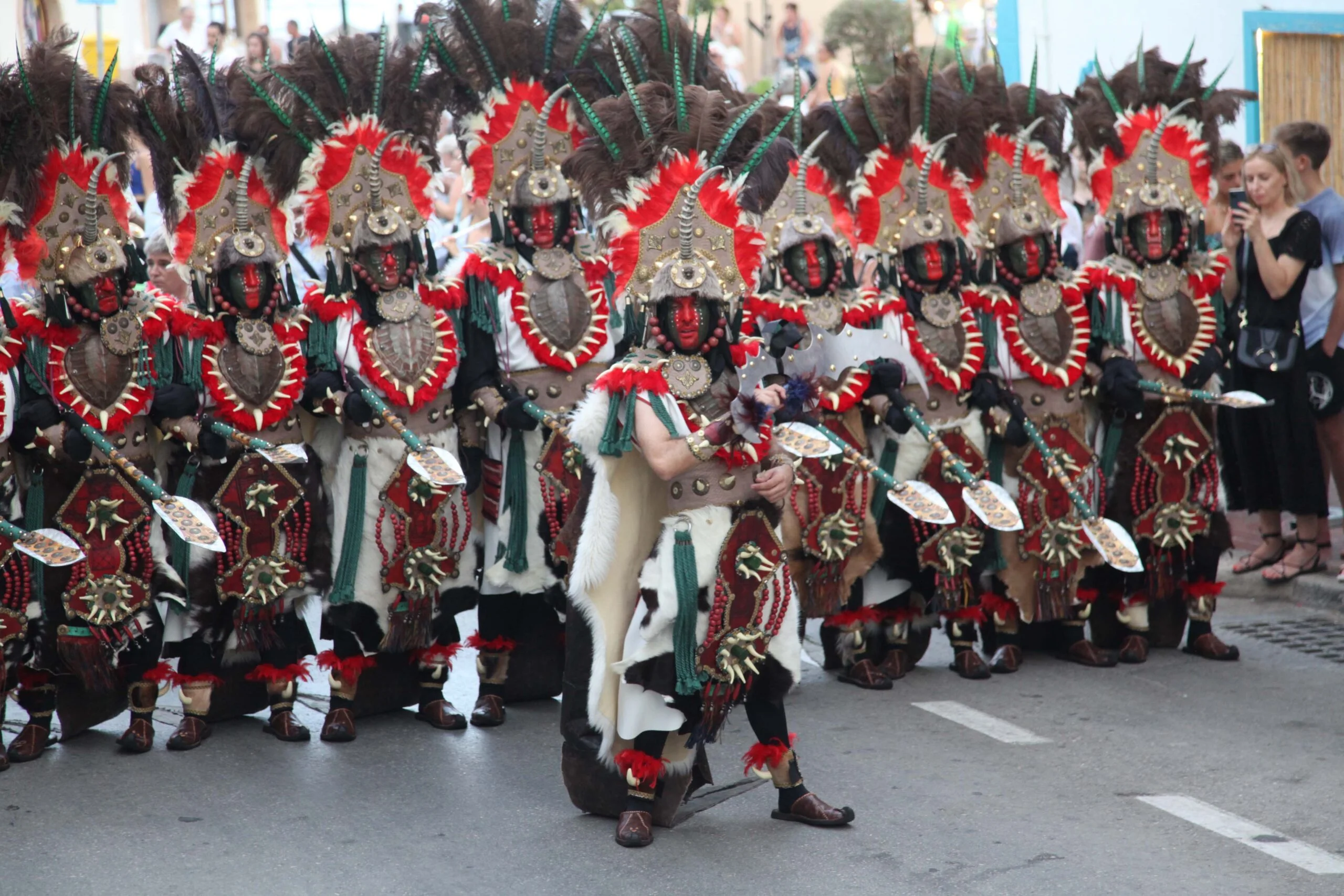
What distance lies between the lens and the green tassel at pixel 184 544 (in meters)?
5.62

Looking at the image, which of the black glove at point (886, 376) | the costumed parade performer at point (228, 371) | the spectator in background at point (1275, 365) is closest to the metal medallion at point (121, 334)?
the costumed parade performer at point (228, 371)

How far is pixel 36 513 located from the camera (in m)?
5.38

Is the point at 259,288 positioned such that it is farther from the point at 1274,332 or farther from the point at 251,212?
the point at 1274,332

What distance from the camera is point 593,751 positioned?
15.6 ft

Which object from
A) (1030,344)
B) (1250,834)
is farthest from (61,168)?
(1250,834)

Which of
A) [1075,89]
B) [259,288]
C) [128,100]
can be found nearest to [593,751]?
[259,288]

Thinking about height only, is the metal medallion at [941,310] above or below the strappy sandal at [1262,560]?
above

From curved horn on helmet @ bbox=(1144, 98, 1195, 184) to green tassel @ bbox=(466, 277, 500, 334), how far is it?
2.68m

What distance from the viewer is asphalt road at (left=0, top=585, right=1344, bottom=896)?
14.2 ft

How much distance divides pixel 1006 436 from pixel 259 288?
9.62 feet

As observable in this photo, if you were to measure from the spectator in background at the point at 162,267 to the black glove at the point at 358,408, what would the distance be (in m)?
1.89

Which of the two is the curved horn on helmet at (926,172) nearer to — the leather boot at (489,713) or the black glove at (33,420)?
the leather boot at (489,713)

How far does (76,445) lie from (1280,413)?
533 cm

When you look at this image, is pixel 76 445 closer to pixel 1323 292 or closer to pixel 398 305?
pixel 398 305
